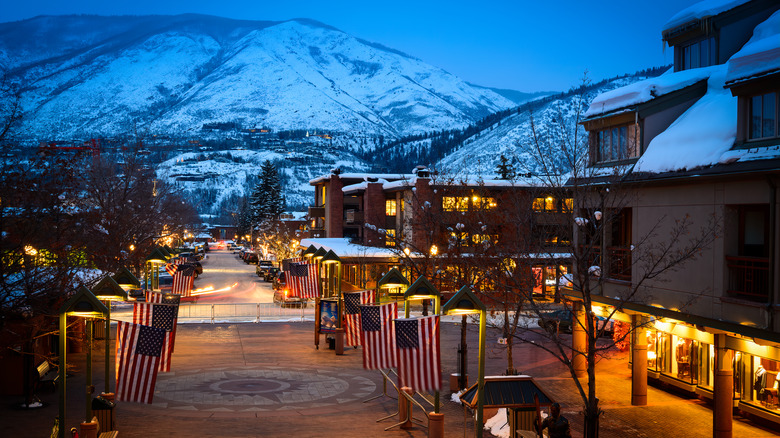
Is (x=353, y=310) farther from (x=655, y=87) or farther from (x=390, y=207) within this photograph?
(x=390, y=207)

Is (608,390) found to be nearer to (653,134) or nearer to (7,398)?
(653,134)

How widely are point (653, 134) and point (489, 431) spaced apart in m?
10.3

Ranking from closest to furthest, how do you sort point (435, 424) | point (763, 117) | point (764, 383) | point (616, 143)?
point (435, 424) → point (763, 117) → point (764, 383) → point (616, 143)

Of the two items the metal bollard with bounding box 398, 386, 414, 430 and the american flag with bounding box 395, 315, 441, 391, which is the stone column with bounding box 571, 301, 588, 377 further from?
the american flag with bounding box 395, 315, 441, 391

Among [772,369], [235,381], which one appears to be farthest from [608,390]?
[235,381]

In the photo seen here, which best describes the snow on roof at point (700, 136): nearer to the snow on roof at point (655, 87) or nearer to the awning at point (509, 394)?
the snow on roof at point (655, 87)

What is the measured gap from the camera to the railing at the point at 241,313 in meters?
40.9

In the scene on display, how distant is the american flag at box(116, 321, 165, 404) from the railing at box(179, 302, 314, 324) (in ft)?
78.2

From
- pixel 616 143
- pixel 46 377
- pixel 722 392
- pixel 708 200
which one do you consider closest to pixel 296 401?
pixel 46 377

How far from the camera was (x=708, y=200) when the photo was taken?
1805 centimetres

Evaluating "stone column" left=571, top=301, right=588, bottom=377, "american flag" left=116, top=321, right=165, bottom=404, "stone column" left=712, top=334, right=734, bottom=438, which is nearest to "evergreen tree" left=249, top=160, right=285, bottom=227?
"stone column" left=571, top=301, right=588, bottom=377

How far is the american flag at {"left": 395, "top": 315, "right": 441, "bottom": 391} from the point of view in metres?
16.3

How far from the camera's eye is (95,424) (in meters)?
15.2

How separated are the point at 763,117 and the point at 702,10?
22.0 feet
